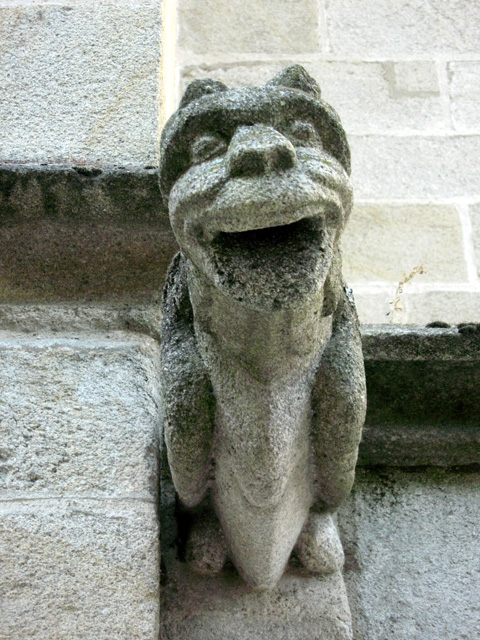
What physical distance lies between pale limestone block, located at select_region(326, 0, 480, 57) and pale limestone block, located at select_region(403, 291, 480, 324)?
3.23 feet

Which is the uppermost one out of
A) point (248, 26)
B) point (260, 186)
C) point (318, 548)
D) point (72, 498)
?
point (260, 186)

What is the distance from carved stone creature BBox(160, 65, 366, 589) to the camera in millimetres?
1064

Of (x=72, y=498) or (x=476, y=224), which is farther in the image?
(x=476, y=224)

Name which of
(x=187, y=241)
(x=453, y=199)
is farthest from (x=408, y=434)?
(x=453, y=199)

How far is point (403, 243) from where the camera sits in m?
2.44

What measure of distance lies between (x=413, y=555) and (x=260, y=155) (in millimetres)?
897

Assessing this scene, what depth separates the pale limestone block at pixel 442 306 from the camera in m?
2.30

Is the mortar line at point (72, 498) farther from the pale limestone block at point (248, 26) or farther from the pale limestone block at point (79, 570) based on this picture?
the pale limestone block at point (248, 26)

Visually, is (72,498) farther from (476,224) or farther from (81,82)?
(476,224)

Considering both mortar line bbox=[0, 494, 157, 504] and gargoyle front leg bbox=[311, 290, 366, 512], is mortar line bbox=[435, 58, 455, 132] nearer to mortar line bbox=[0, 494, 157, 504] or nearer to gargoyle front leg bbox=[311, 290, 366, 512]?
gargoyle front leg bbox=[311, 290, 366, 512]

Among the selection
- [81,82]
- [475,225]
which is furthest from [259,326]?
[475,225]

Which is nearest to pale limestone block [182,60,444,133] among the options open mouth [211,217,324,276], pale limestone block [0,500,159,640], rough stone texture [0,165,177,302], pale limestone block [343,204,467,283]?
pale limestone block [343,204,467,283]

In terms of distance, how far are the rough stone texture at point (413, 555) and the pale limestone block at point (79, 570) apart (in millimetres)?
435

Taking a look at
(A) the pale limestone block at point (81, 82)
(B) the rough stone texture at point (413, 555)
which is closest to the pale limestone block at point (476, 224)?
(B) the rough stone texture at point (413, 555)
